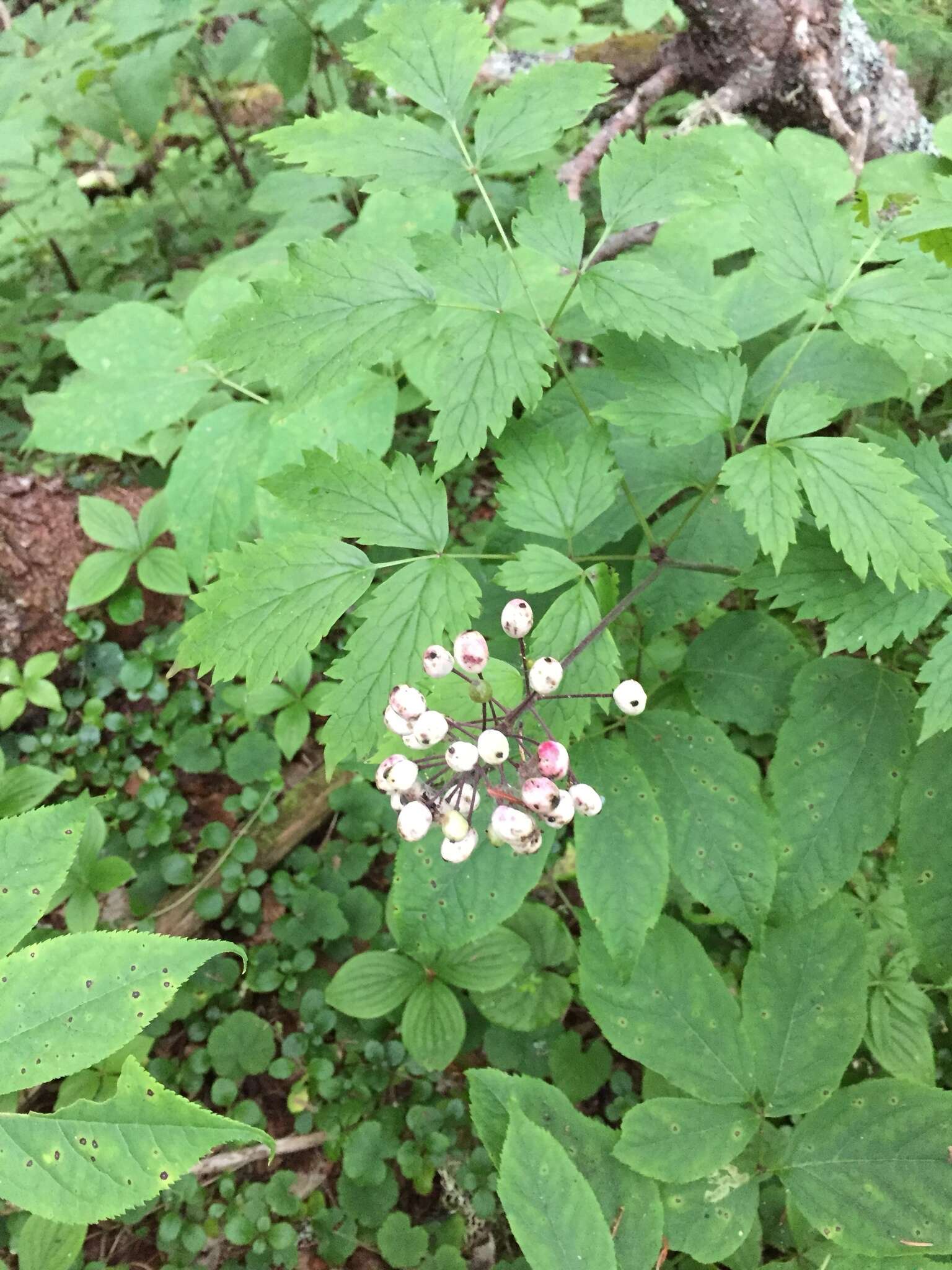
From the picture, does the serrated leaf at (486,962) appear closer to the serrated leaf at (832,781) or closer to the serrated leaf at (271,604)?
the serrated leaf at (832,781)

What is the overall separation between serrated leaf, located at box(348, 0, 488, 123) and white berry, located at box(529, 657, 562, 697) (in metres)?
1.08

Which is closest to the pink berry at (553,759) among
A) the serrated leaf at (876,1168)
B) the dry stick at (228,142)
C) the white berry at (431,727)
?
the white berry at (431,727)

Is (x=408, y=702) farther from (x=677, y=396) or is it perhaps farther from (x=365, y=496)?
(x=677, y=396)

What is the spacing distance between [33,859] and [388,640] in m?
0.78

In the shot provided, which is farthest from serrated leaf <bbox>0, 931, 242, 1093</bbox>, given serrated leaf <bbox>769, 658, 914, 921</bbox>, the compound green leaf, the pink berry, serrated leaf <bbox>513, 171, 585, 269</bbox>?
serrated leaf <bbox>513, 171, 585, 269</bbox>

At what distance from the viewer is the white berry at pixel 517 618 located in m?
1.17

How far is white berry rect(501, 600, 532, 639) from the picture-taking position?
1.17 m

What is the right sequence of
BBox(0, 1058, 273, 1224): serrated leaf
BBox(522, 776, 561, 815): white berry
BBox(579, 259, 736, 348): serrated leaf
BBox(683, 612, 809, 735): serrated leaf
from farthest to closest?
BBox(683, 612, 809, 735): serrated leaf
BBox(579, 259, 736, 348): serrated leaf
BBox(0, 1058, 273, 1224): serrated leaf
BBox(522, 776, 561, 815): white berry

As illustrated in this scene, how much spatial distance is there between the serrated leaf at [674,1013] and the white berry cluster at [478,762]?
2.01 feet

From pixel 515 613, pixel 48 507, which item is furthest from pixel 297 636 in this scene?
pixel 48 507

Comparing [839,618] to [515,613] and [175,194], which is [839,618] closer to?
[515,613]

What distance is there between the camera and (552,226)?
4.57 ft

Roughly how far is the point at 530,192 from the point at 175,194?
313 centimetres

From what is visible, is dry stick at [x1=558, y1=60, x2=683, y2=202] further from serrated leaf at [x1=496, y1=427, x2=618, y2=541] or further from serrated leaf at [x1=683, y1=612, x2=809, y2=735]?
serrated leaf at [x1=683, y1=612, x2=809, y2=735]
